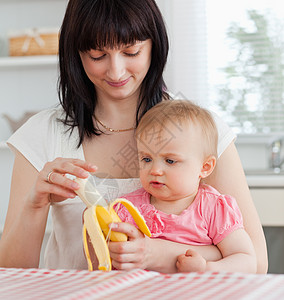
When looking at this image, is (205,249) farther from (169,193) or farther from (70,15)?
(70,15)

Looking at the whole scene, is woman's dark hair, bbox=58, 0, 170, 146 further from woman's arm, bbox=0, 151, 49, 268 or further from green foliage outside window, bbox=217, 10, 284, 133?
green foliage outside window, bbox=217, 10, 284, 133

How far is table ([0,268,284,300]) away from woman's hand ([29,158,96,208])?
25cm

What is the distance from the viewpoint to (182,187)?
125 cm

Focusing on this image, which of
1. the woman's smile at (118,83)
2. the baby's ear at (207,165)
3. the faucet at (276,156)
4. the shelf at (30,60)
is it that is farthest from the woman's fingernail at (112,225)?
the shelf at (30,60)

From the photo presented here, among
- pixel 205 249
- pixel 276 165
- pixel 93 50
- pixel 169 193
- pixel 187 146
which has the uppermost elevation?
pixel 93 50

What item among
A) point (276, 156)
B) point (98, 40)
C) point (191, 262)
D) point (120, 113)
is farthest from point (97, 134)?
point (276, 156)

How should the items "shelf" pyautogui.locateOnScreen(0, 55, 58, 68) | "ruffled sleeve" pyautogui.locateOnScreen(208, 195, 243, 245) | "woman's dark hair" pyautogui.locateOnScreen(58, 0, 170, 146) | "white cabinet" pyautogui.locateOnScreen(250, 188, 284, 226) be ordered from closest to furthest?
"ruffled sleeve" pyautogui.locateOnScreen(208, 195, 243, 245) → "woman's dark hair" pyautogui.locateOnScreen(58, 0, 170, 146) → "white cabinet" pyautogui.locateOnScreen(250, 188, 284, 226) → "shelf" pyautogui.locateOnScreen(0, 55, 58, 68)

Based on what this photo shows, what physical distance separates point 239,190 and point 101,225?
1.76 ft

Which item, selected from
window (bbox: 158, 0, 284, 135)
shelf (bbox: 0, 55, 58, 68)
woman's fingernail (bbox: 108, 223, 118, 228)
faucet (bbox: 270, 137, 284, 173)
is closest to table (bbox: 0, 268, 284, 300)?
woman's fingernail (bbox: 108, 223, 118, 228)

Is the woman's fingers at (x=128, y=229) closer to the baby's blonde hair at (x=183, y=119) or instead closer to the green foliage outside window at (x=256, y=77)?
the baby's blonde hair at (x=183, y=119)

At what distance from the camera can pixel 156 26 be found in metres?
1.43

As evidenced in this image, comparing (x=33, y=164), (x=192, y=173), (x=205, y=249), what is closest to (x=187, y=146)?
(x=192, y=173)

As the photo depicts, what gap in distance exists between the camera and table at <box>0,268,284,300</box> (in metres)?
0.69

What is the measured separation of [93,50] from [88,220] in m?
0.58
